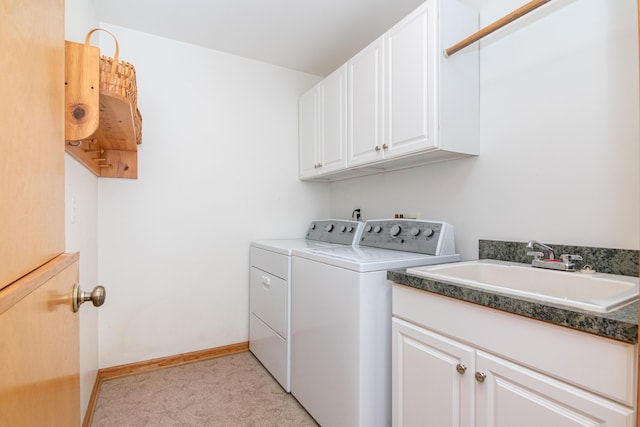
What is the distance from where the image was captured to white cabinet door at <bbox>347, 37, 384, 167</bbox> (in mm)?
1876

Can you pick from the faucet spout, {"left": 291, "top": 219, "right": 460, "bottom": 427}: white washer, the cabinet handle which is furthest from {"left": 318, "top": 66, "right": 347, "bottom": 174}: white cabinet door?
the faucet spout

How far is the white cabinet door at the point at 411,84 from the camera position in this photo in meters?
1.56

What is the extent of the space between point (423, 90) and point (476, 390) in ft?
4.30

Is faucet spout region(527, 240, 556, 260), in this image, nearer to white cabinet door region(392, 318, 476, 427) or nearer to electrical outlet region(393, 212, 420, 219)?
white cabinet door region(392, 318, 476, 427)

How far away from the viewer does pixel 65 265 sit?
66 cm

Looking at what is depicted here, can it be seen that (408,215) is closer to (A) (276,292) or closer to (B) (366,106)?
(B) (366,106)

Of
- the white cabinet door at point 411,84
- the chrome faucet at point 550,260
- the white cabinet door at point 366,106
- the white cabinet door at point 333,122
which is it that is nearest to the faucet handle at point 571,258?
the chrome faucet at point 550,260

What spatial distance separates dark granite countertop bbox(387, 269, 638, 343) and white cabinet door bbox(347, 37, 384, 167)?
1028mm

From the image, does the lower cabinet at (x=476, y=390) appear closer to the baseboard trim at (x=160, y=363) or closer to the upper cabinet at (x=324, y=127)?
the upper cabinet at (x=324, y=127)

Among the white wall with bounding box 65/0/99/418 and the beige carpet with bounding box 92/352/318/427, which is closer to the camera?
the white wall with bounding box 65/0/99/418

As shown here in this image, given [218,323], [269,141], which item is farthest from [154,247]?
[269,141]

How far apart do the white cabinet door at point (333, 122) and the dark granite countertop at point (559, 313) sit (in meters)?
1.34

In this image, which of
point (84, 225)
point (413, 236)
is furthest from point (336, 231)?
point (84, 225)

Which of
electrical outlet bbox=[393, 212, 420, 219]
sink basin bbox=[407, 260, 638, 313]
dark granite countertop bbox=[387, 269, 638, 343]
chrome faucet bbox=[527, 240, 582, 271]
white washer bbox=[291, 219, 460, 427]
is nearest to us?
dark granite countertop bbox=[387, 269, 638, 343]
